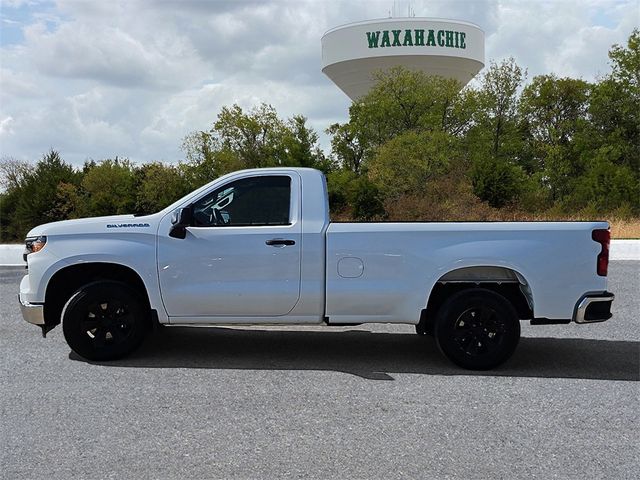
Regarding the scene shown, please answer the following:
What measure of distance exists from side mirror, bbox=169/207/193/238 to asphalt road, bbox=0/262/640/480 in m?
1.31

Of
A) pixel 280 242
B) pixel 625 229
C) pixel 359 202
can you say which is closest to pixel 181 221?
pixel 280 242

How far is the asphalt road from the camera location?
4391 mm

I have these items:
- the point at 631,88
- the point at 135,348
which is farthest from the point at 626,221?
the point at 135,348

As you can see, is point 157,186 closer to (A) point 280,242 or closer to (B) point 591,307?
(A) point 280,242

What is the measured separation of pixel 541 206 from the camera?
31.7 m

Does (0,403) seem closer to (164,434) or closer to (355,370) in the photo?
(164,434)

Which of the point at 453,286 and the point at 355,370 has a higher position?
the point at 453,286

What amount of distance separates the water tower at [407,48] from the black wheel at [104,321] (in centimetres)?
3710

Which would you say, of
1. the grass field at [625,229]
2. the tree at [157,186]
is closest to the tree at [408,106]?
the tree at [157,186]

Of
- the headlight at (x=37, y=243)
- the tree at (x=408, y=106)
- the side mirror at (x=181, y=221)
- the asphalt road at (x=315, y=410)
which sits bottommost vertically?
the asphalt road at (x=315, y=410)

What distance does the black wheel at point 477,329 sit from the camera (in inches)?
258

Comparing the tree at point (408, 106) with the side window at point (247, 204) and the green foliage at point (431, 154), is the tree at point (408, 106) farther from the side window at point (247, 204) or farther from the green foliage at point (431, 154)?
the side window at point (247, 204)

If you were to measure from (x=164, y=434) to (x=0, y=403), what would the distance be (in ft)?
5.48

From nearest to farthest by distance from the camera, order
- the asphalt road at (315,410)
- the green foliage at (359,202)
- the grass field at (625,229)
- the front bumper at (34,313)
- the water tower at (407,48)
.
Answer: the asphalt road at (315,410) < the front bumper at (34,313) < the grass field at (625,229) < the green foliage at (359,202) < the water tower at (407,48)
